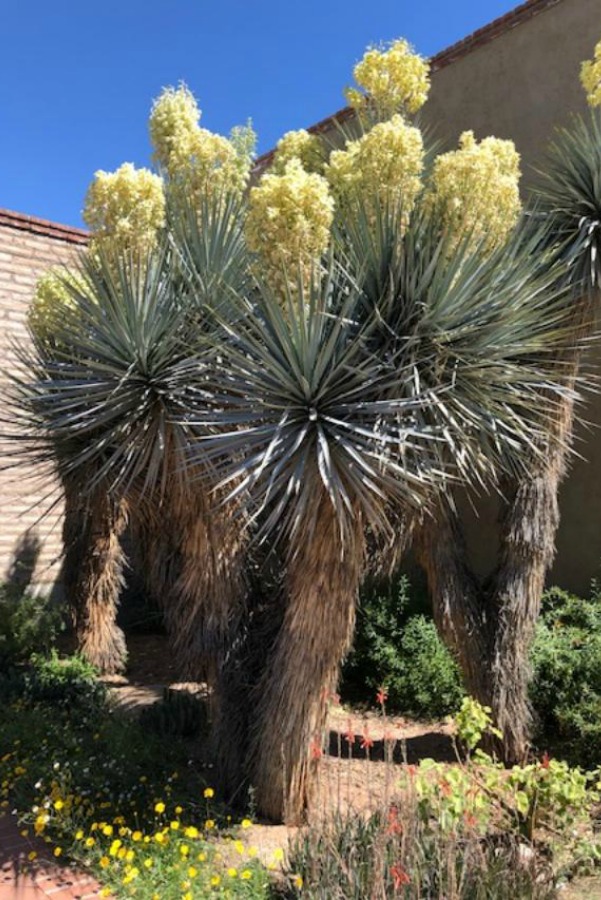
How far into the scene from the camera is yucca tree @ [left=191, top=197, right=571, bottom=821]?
3.95 meters

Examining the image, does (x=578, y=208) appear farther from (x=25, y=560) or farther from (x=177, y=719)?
(x=25, y=560)

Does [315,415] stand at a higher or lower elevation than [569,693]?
higher

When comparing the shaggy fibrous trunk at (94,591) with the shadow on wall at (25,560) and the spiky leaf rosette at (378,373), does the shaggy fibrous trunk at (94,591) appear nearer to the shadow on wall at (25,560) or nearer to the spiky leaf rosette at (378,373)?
the shadow on wall at (25,560)

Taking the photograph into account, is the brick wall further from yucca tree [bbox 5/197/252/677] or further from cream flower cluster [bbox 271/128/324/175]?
cream flower cluster [bbox 271/128/324/175]

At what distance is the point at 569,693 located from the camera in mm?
5723

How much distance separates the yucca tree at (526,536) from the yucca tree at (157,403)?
167 centimetres

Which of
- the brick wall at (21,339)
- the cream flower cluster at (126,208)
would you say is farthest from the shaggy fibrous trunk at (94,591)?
the cream flower cluster at (126,208)

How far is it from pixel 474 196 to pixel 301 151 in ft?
5.10

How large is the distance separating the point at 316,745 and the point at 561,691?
2246mm

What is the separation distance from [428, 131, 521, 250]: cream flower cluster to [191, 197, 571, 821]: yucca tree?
135 millimetres

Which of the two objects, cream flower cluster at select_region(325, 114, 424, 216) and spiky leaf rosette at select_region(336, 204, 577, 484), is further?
cream flower cluster at select_region(325, 114, 424, 216)

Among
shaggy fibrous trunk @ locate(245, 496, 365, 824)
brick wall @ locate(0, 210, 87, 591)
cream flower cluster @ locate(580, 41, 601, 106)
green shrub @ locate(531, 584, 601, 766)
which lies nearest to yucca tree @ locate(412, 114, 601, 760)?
cream flower cluster @ locate(580, 41, 601, 106)

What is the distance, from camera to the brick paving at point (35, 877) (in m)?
3.80

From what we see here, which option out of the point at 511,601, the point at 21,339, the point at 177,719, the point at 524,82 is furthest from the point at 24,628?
the point at 524,82
